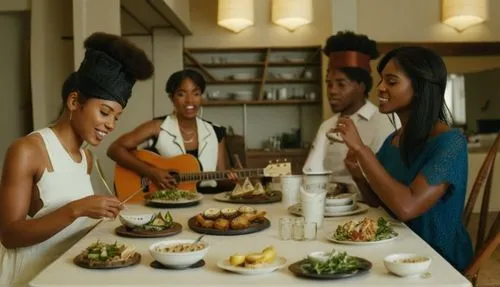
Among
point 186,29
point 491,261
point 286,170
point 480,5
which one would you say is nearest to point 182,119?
point 286,170

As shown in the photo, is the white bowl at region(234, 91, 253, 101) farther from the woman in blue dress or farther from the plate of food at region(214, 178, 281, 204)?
the woman in blue dress

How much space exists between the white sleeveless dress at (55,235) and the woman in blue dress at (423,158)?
3.13 feet

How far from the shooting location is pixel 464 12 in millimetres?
5859

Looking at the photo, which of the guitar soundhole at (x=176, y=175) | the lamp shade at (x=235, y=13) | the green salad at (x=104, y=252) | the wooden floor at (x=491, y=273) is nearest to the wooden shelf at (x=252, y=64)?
the lamp shade at (x=235, y=13)

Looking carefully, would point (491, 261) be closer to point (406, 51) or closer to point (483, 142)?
point (483, 142)

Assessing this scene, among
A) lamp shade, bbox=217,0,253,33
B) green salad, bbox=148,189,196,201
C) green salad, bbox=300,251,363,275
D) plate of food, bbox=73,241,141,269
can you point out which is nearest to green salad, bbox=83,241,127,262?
plate of food, bbox=73,241,141,269

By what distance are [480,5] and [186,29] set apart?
117 inches

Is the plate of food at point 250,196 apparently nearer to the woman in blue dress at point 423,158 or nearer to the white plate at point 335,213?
the white plate at point 335,213

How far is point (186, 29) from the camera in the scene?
649 centimetres

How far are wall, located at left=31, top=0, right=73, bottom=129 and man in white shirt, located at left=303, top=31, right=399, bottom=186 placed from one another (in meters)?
2.15

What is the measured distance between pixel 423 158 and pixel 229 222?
0.74m

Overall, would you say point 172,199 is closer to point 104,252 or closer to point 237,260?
point 104,252

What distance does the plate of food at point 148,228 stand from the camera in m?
1.94

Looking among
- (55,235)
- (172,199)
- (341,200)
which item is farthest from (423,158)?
(55,235)
